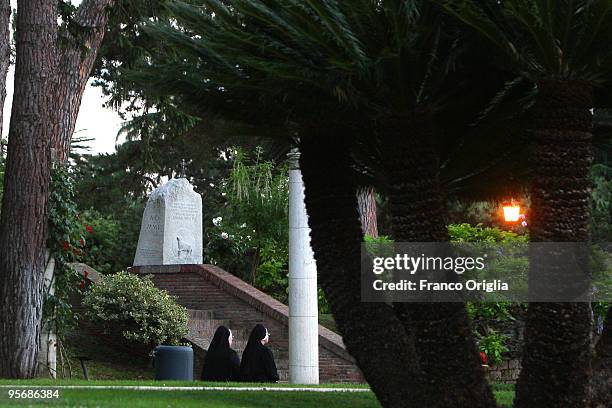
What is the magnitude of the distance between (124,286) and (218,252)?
24.4 feet

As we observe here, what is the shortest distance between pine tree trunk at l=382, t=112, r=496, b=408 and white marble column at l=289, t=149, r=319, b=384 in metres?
6.66

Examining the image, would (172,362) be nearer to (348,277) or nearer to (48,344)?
(48,344)

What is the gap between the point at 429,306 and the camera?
779cm

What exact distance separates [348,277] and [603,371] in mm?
2334

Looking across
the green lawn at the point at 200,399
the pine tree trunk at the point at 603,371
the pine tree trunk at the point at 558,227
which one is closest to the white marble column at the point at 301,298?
the green lawn at the point at 200,399

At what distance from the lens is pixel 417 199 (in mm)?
8000

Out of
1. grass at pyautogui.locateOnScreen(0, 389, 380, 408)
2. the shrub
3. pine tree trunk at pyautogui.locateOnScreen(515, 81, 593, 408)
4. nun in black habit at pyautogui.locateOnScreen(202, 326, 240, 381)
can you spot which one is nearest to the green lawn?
grass at pyautogui.locateOnScreen(0, 389, 380, 408)

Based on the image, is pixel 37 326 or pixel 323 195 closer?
pixel 323 195

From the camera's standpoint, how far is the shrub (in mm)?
17188

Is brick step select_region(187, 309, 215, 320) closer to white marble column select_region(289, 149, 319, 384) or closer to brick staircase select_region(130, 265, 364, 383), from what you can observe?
brick staircase select_region(130, 265, 364, 383)

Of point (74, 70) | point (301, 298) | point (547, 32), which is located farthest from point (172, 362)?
point (547, 32)

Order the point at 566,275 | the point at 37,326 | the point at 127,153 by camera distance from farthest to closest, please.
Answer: the point at 127,153
the point at 37,326
the point at 566,275

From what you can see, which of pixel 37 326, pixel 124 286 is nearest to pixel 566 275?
pixel 37 326

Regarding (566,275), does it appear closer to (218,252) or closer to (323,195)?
(323,195)
